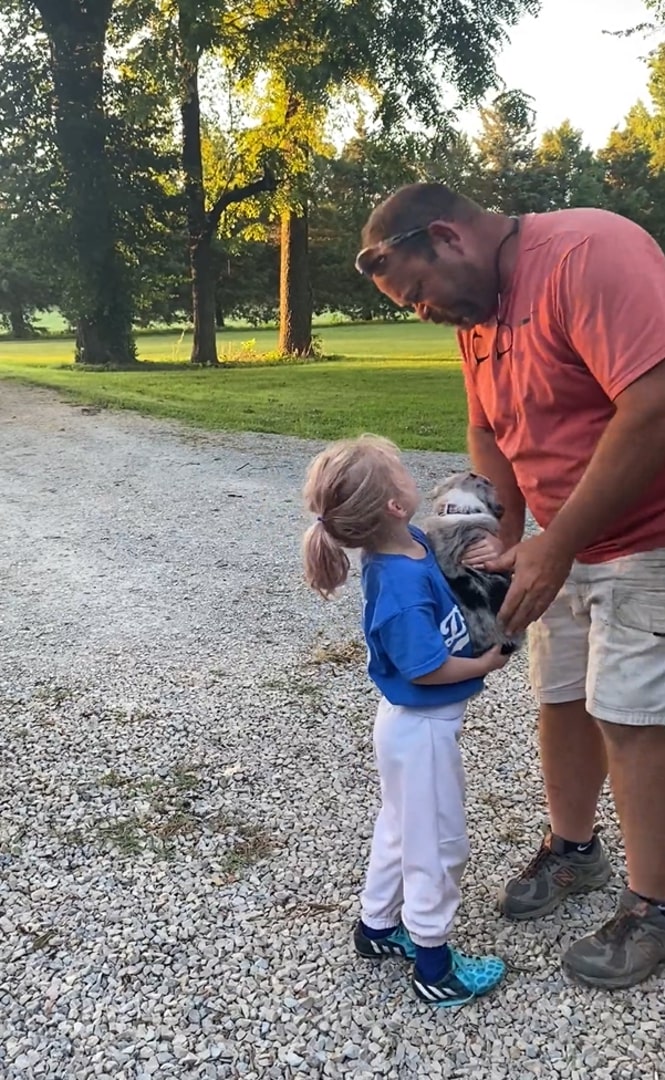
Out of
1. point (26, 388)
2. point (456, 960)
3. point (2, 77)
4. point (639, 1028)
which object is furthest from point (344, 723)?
point (2, 77)

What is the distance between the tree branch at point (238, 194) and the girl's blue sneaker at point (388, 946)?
894 inches

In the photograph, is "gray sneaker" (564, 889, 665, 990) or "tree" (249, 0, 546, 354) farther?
"tree" (249, 0, 546, 354)

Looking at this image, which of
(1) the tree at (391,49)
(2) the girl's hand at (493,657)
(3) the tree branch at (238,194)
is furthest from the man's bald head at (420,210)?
(3) the tree branch at (238,194)

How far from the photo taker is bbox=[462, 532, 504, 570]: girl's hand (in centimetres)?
223

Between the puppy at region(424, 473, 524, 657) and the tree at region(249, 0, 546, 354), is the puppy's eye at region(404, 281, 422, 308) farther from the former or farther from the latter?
the tree at region(249, 0, 546, 354)

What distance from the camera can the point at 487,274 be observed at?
7.28ft

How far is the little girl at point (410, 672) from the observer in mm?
2139

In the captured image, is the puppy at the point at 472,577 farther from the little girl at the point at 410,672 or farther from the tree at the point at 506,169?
the tree at the point at 506,169

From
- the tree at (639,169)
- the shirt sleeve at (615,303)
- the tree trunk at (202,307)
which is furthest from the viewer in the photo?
the tree at (639,169)

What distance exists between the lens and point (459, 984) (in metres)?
2.44

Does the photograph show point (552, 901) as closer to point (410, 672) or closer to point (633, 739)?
point (633, 739)

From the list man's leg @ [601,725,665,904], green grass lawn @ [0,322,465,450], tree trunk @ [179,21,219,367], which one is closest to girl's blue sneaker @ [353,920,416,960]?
man's leg @ [601,725,665,904]

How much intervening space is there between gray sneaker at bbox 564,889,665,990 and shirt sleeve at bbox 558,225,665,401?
135cm

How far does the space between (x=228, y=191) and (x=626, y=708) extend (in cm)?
2370
